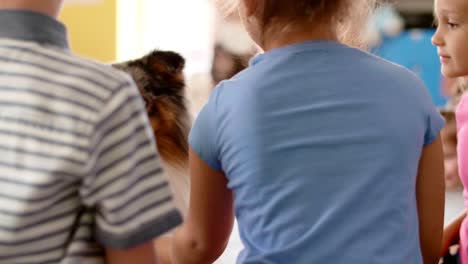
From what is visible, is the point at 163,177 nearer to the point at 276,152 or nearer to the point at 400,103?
the point at 276,152

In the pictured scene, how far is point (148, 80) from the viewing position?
138cm

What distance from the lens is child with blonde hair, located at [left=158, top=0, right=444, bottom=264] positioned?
83 cm

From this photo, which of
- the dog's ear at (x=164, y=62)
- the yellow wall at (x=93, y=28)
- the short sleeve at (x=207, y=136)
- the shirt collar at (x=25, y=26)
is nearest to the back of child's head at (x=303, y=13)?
the short sleeve at (x=207, y=136)

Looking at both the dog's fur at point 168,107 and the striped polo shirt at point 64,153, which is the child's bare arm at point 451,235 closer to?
the dog's fur at point 168,107

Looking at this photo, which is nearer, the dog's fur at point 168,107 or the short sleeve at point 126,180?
the short sleeve at point 126,180

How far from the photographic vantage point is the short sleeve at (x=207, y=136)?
868 millimetres

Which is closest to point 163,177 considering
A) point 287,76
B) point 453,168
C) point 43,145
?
point 43,145

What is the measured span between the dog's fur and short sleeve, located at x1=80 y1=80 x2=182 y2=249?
707mm

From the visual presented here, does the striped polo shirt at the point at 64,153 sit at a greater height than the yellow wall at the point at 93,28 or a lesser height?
greater

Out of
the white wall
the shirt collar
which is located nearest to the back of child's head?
the shirt collar

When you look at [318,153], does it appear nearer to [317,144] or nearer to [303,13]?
[317,144]

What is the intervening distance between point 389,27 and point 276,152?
10.5 feet

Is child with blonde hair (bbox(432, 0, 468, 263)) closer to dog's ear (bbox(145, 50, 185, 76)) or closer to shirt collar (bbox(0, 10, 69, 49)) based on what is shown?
dog's ear (bbox(145, 50, 185, 76))

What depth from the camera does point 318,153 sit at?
32.6 inches
